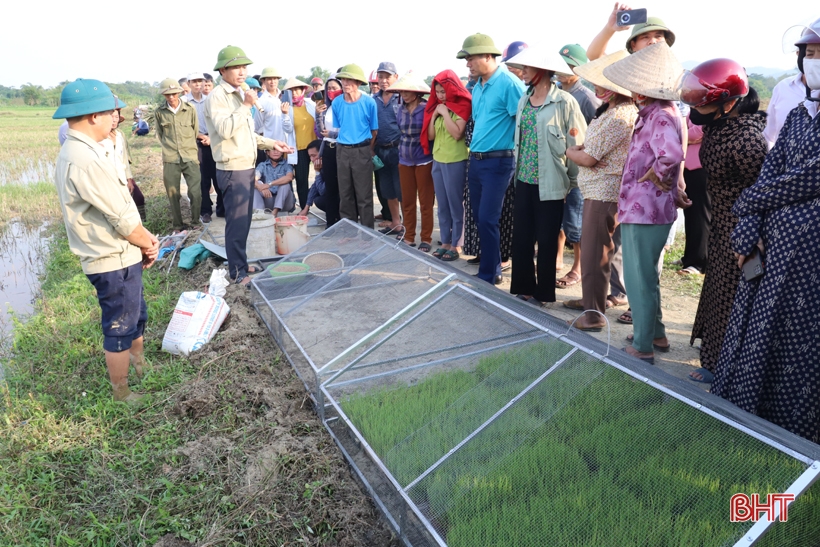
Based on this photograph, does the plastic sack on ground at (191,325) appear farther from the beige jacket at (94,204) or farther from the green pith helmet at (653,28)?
the green pith helmet at (653,28)

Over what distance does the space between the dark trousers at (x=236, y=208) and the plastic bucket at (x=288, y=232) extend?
860mm

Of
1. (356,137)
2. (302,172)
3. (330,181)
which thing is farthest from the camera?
(302,172)

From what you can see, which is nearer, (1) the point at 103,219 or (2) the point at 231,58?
(1) the point at 103,219

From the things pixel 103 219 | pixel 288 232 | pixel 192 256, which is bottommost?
pixel 192 256

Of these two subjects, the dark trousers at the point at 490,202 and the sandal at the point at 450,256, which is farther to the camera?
the sandal at the point at 450,256

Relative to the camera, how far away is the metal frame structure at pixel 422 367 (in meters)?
1.81

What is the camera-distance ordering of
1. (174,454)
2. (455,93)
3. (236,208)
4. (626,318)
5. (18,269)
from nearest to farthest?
(174,454) < (626,318) < (236,208) < (455,93) < (18,269)

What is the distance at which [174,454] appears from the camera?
10.2 feet

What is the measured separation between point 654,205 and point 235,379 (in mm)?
2994

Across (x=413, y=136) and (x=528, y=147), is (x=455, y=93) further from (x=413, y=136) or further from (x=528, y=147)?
(x=528, y=147)

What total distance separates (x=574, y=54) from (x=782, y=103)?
1.92 meters

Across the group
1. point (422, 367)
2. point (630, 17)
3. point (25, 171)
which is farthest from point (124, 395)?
point (25, 171)

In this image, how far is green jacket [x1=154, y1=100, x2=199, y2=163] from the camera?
8023 millimetres

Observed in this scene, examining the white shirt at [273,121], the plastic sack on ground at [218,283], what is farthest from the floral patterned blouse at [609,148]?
the white shirt at [273,121]
